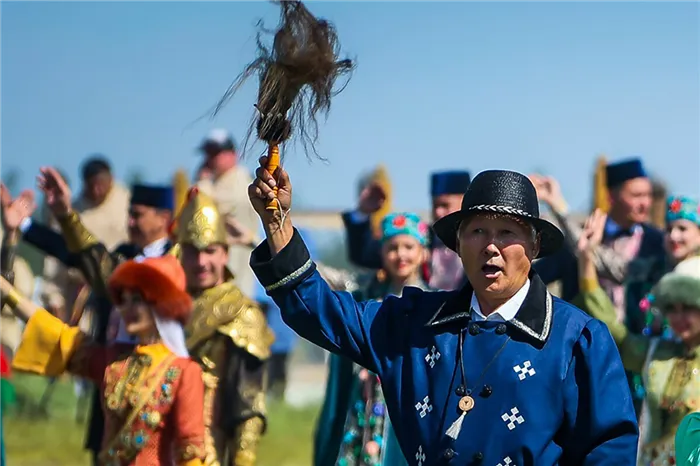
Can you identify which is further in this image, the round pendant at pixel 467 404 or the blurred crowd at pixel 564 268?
the blurred crowd at pixel 564 268

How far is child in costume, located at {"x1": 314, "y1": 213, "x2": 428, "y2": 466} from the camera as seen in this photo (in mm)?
7945

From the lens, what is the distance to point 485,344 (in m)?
4.52

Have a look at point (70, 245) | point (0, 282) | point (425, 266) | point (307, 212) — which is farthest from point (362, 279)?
point (307, 212)

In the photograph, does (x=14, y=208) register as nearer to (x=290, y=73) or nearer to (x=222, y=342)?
(x=222, y=342)

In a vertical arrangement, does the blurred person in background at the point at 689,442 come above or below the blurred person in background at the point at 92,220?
below

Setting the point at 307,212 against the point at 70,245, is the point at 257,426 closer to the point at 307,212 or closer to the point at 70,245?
the point at 70,245

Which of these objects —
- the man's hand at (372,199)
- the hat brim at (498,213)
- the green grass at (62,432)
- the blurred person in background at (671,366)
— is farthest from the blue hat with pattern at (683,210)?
the hat brim at (498,213)

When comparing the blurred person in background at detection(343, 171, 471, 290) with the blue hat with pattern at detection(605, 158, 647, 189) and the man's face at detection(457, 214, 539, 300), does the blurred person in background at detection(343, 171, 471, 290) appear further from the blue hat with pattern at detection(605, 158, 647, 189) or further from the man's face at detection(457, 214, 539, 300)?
the man's face at detection(457, 214, 539, 300)

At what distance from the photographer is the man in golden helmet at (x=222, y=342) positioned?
798 cm

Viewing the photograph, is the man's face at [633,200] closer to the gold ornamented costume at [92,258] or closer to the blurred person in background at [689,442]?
the gold ornamented costume at [92,258]

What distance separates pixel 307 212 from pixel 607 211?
289 inches

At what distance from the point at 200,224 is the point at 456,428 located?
410cm

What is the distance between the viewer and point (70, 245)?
870 centimetres

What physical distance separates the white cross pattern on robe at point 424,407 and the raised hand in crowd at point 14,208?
4.37 meters
